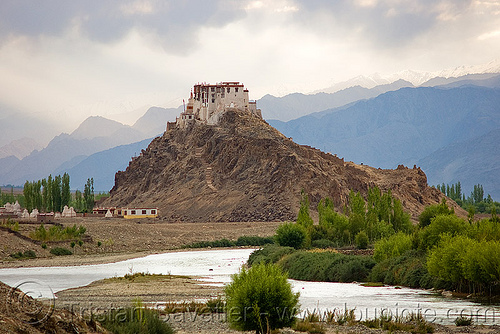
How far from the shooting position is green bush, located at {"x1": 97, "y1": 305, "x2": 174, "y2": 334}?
18.0 metres

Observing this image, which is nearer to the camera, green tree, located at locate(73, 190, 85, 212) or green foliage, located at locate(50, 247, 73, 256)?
green foliage, located at locate(50, 247, 73, 256)

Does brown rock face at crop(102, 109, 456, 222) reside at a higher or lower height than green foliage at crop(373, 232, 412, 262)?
higher

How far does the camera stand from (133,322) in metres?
18.6

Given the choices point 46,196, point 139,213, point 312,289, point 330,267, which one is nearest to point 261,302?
point 312,289

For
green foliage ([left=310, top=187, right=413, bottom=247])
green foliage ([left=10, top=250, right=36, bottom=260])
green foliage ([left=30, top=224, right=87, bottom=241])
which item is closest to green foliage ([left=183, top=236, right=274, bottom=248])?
green foliage ([left=30, top=224, right=87, bottom=241])

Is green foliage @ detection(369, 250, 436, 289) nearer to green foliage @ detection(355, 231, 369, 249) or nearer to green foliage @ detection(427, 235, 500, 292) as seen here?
green foliage @ detection(427, 235, 500, 292)

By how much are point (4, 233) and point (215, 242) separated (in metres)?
29.7

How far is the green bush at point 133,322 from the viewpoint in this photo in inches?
708

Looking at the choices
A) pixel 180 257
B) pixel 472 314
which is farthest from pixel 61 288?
pixel 180 257

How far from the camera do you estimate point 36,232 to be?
71875 mm

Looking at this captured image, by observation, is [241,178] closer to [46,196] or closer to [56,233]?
[46,196]

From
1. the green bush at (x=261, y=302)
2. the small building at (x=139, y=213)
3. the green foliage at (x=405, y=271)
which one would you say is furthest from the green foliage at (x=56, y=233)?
the green bush at (x=261, y=302)

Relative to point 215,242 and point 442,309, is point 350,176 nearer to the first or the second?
point 215,242

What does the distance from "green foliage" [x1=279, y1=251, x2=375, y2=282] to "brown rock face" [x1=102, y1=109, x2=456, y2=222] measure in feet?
205
